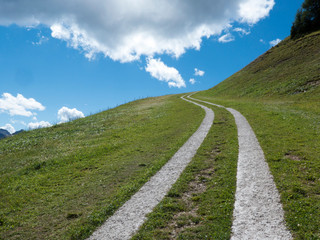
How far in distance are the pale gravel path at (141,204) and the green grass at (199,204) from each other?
1.20 feet

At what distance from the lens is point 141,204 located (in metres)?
9.60

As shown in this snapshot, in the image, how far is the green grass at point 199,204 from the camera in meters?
7.58

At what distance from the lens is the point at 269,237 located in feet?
22.7

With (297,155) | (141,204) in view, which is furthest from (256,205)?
(297,155)

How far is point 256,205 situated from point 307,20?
10632 cm

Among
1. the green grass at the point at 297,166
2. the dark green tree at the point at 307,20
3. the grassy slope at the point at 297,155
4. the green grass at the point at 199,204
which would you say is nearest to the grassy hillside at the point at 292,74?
the grassy slope at the point at 297,155

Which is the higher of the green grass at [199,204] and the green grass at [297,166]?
the green grass at [199,204]

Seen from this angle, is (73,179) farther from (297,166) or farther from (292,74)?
(292,74)

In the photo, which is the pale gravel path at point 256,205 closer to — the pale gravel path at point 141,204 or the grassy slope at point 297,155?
the grassy slope at point 297,155

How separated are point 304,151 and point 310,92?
33.4m

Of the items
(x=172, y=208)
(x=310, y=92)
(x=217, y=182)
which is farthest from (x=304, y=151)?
(x=310, y=92)

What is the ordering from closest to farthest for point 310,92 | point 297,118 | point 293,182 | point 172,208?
point 172,208, point 293,182, point 297,118, point 310,92

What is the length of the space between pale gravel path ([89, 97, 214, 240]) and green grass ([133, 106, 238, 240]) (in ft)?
1.20

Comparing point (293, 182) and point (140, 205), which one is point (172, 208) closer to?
point (140, 205)
